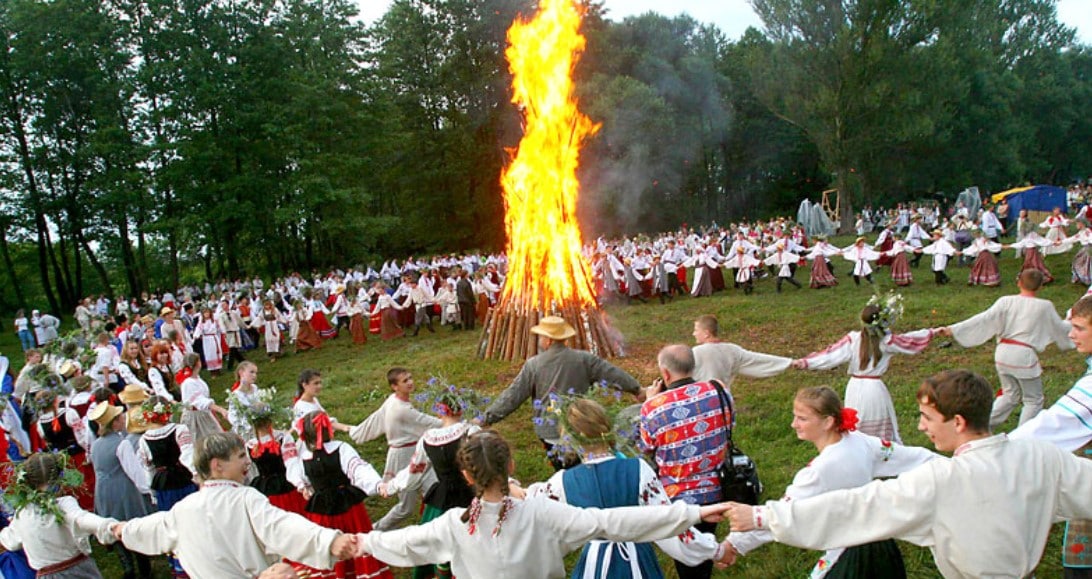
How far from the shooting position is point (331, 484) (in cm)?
521

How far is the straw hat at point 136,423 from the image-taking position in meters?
6.29

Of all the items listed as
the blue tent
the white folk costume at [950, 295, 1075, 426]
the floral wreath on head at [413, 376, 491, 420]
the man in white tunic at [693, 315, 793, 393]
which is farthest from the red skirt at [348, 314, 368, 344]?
the blue tent

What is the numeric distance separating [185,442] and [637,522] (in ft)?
15.2

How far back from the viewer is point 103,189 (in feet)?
106

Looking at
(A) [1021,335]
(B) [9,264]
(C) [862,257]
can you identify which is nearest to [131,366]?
(A) [1021,335]

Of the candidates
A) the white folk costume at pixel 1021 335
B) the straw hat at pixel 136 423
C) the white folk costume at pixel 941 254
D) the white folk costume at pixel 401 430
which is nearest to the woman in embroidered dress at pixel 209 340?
the straw hat at pixel 136 423

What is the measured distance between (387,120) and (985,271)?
90.8 ft

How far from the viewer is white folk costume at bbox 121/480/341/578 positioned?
355 cm

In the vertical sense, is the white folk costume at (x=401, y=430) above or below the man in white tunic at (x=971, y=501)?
below

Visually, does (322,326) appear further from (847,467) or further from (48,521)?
(847,467)

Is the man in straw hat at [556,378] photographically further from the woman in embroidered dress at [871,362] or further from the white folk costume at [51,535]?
the white folk costume at [51,535]

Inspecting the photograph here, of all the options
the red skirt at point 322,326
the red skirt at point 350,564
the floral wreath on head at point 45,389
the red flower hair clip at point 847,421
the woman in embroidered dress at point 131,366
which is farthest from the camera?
the red skirt at point 322,326

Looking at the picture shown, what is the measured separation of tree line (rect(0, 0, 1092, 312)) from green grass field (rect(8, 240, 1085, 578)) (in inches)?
600

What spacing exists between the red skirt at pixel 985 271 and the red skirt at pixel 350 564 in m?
16.2
